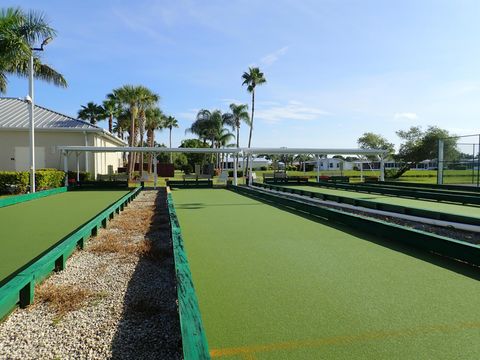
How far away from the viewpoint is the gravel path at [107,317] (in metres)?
2.62

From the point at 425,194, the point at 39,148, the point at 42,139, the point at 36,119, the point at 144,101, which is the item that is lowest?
the point at 425,194

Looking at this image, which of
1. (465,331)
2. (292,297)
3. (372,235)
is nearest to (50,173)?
(372,235)

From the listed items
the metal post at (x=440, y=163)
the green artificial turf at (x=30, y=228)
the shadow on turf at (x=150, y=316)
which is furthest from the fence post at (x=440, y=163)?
the shadow on turf at (x=150, y=316)

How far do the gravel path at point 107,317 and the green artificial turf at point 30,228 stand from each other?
0.59 meters

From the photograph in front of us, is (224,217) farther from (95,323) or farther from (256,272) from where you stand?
(95,323)

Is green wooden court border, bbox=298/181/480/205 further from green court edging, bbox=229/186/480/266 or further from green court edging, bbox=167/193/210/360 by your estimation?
green court edging, bbox=167/193/210/360

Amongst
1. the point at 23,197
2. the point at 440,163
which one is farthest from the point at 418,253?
the point at 440,163

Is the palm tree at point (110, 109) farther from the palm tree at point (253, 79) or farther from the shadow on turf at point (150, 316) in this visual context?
the shadow on turf at point (150, 316)

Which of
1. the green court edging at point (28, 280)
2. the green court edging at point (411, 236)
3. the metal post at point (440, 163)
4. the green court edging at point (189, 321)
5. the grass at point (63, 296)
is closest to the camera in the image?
the green court edging at point (189, 321)

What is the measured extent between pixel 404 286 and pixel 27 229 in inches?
248

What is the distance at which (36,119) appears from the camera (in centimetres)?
2177

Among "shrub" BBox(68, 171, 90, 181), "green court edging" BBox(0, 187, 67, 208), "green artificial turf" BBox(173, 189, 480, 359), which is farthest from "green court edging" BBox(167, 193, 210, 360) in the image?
"shrub" BBox(68, 171, 90, 181)

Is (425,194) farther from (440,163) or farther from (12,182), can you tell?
(12,182)

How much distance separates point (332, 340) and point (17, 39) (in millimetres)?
15738
